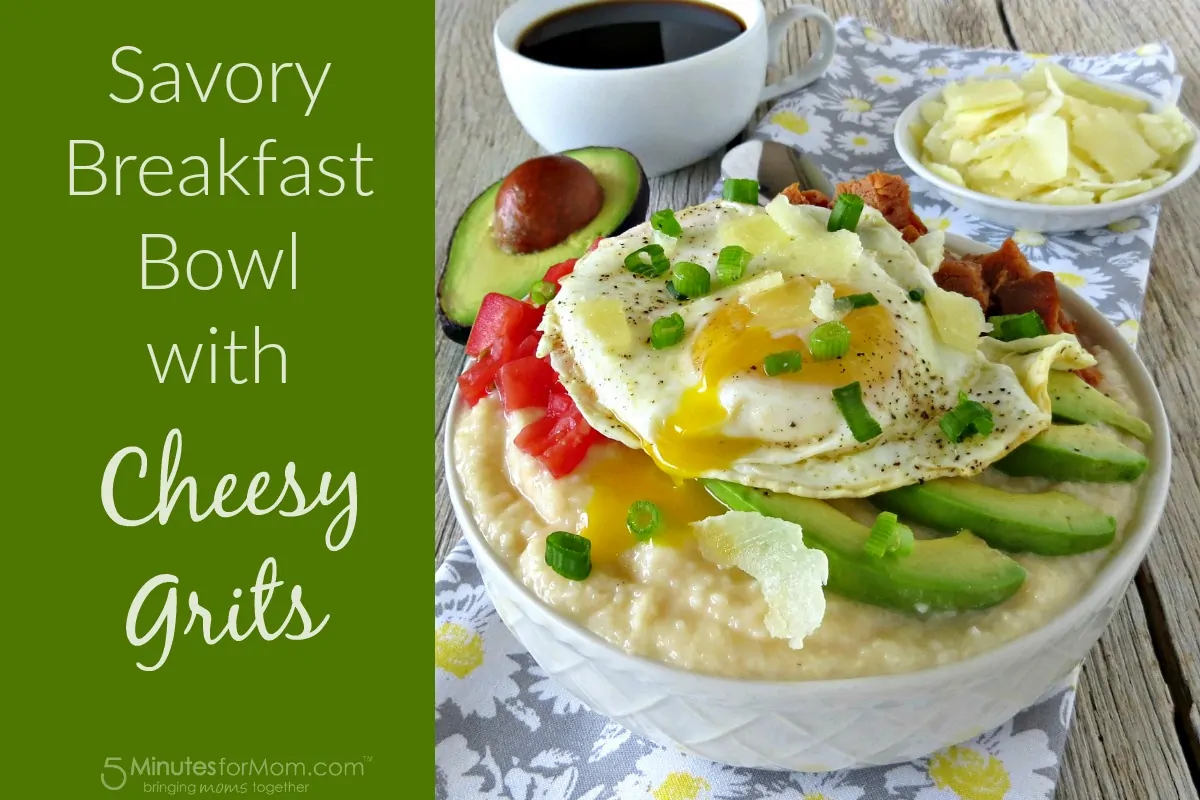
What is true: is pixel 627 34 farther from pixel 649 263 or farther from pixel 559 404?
pixel 559 404

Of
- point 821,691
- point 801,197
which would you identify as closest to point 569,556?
point 821,691

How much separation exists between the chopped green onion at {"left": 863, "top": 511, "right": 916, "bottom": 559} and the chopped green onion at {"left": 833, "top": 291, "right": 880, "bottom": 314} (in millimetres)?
382

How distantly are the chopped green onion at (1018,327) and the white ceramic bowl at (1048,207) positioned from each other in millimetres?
1364

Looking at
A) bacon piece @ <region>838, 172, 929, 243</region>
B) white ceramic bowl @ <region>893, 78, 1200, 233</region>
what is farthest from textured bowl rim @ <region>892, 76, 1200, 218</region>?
bacon piece @ <region>838, 172, 929, 243</region>

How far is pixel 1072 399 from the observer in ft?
6.17

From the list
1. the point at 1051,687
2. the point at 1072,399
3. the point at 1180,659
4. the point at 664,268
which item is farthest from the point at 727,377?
the point at 1180,659

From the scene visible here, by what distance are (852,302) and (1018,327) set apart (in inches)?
15.5

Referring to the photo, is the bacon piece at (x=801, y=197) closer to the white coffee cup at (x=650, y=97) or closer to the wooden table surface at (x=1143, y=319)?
the wooden table surface at (x=1143, y=319)

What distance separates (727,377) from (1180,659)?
1.29 metres

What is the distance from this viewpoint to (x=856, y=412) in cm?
169

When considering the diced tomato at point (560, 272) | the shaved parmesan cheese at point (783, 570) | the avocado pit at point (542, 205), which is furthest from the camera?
the avocado pit at point (542, 205)

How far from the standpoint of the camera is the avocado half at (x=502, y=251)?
325cm

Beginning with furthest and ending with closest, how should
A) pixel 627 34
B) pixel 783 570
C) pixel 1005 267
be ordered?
1. pixel 627 34
2. pixel 1005 267
3. pixel 783 570

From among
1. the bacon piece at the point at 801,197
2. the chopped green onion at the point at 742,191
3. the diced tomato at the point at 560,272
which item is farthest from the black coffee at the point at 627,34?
the chopped green onion at the point at 742,191
